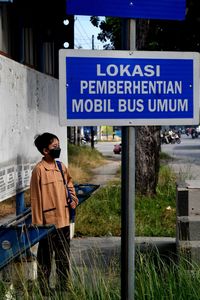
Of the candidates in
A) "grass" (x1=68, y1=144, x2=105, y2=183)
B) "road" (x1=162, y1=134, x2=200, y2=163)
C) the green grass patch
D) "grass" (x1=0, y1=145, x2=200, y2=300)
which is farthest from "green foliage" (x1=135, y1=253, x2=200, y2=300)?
"road" (x1=162, y1=134, x2=200, y2=163)

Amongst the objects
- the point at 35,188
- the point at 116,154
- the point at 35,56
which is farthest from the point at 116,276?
the point at 116,154

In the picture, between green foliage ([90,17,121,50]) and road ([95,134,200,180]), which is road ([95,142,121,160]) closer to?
road ([95,134,200,180])

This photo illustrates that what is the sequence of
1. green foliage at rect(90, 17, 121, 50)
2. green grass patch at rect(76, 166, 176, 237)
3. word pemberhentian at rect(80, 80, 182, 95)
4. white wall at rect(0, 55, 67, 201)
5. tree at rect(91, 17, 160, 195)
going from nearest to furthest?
word pemberhentian at rect(80, 80, 182, 95) → white wall at rect(0, 55, 67, 201) → green grass patch at rect(76, 166, 176, 237) → tree at rect(91, 17, 160, 195) → green foliage at rect(90, 17, 121, 50)

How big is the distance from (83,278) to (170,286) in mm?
599

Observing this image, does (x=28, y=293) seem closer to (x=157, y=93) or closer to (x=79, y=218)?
(x=157, y=93)

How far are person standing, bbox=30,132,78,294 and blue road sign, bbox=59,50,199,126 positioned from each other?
2.26 meters

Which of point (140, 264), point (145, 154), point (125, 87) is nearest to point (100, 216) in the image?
point (145, 154)

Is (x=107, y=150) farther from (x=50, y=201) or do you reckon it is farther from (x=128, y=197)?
(x=128, y=197)

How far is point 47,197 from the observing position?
581 centimetres

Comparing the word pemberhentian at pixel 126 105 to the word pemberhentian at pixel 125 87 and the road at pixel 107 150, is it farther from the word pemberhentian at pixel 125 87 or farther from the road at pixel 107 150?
the road at pixel 107 150

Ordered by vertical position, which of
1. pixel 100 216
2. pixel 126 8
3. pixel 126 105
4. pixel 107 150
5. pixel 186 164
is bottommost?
pixel 107 150

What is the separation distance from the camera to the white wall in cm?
526

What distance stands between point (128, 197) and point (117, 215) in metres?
6.80

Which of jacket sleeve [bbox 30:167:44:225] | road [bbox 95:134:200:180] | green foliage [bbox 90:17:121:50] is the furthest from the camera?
green foliage [bbox 90:17:121:50]
